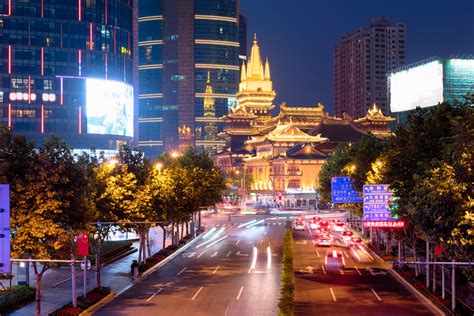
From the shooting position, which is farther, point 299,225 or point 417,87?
point 417,87

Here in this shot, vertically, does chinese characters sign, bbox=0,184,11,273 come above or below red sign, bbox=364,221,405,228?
above

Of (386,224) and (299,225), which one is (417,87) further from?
(386,224)

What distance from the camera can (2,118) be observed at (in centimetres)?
15962

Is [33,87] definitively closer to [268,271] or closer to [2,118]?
[2,118]

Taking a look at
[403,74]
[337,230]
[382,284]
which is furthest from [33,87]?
[382,284]

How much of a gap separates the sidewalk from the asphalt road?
1175 centimetres

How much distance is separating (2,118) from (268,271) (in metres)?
116

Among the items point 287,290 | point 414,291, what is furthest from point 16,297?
point 414,291

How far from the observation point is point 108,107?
167125 millimetres

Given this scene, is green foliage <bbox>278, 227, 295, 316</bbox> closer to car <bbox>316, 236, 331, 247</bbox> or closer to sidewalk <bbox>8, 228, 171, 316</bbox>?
sidewalk <bbox>8, 228, 171, 316</bbox>

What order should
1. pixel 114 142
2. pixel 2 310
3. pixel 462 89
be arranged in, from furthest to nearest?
pixel 114 142, pixel 462 89, pixel 2 310

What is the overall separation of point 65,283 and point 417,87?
116435 mm

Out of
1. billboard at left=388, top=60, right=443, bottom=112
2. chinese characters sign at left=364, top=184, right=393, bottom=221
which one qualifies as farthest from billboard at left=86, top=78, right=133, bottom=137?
chinese characters sign at left=364, top=184, right=393, bottom=221

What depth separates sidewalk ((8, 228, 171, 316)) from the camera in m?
42.0
